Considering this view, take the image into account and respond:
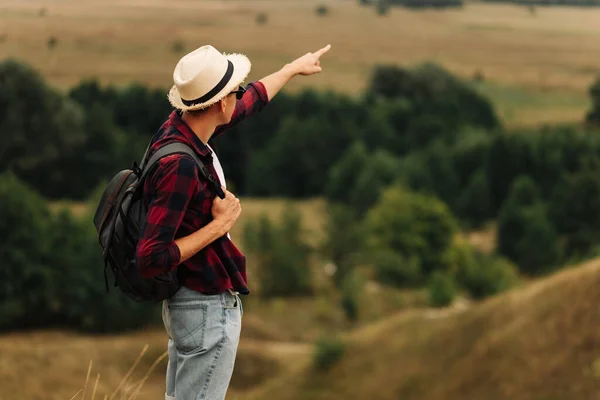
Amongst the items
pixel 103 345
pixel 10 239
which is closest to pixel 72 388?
pixel 103 345

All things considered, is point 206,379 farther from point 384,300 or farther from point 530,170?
point 530,170

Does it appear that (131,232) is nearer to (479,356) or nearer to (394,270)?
(479,356)

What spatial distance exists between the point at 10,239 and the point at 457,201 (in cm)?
5231

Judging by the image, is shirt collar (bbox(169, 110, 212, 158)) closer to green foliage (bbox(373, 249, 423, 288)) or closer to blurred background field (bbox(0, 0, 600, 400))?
blurred background field (bbox(0, 0, 600, 400))

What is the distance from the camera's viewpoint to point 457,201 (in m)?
99.4

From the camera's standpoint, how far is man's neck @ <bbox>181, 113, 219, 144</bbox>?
4961 mm

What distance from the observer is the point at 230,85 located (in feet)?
16.1

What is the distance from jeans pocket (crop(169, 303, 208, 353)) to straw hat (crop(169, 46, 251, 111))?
3.41 ft

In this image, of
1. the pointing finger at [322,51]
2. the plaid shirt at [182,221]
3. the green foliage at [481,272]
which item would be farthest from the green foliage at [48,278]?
the plaid shirt at [182,221]

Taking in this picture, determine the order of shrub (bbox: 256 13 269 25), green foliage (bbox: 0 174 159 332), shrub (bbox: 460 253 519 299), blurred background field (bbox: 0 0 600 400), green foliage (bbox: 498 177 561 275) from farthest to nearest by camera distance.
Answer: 1. shrub (bbox: 256 13 269 25)
2. green foliage (bbox: 498 177 561 275)
3. shrub (bbox: 460 253 519 299)
4. green foliage (bbox: 0 174 159 332)
5. blurred background field (bbox: 0 0 600 400)

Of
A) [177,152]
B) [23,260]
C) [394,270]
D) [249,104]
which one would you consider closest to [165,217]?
[177,152]

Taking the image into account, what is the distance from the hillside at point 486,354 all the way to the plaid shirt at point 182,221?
53.0 feet

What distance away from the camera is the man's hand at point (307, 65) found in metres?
6.39

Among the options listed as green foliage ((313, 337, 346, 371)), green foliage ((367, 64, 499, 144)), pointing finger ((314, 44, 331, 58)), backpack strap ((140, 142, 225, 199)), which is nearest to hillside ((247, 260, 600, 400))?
green foliage ((313, 337, 346, 371))
